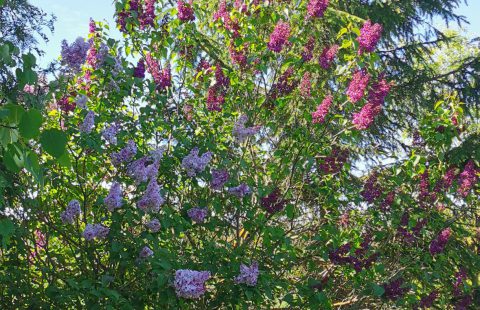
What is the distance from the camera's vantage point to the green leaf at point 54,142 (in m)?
1.33

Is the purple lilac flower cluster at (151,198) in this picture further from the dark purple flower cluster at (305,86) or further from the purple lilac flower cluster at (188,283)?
the dark purple flower cluster at (305,86)

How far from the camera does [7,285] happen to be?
152 inches

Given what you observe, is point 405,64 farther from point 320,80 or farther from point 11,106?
point 11,106

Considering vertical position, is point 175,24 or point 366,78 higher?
point 175,24

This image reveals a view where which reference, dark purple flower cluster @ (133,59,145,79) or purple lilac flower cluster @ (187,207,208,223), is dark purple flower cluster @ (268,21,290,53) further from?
purple lilac flower cluster @ (187,207,208,223)

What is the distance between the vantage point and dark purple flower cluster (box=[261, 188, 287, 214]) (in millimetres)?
4199

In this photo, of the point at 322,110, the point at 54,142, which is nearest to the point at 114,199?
the point at 322,110

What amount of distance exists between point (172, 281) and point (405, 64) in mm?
7188

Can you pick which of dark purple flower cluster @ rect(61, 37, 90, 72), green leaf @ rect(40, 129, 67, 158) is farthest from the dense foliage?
green leaf @ rect(40, 129, 67, 158)

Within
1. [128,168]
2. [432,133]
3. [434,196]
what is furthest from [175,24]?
[434,196]

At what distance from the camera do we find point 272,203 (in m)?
4.22

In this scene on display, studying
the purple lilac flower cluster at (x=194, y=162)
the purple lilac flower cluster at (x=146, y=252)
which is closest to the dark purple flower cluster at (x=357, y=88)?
the purple lilac flower cluster at (x=194, y=162)

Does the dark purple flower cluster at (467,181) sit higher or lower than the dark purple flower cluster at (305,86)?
lower

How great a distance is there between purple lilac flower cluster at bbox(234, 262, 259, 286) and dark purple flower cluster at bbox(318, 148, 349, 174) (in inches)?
53.8
